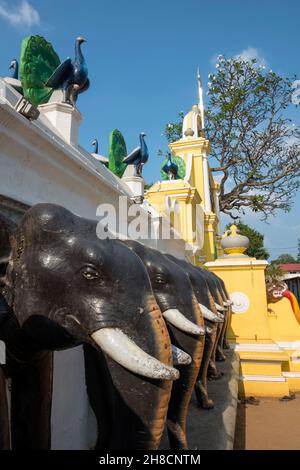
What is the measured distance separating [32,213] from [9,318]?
0.45m

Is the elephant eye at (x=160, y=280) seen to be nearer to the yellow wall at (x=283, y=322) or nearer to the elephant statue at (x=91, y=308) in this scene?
the elephant statue at (x=91, y=308)

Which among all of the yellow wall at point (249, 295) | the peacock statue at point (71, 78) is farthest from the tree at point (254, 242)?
the peacock statue at point (71, 78)

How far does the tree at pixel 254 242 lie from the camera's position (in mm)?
25933

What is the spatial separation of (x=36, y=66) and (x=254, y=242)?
25.4m

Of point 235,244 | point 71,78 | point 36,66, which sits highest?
point 36,66

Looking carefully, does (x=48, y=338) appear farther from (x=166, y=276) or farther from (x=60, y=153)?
(x=60, y=153)

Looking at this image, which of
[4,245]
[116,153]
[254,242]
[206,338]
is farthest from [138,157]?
[254,242]

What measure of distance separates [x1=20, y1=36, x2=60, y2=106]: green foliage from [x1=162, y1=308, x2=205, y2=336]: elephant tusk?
102 inches

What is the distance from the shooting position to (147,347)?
1.37 meters

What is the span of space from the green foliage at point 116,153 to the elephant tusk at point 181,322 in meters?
4.45

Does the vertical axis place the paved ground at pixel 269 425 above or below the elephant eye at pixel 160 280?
below

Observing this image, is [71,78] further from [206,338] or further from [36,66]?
[206,338]

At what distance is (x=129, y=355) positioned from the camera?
1274 millimetres

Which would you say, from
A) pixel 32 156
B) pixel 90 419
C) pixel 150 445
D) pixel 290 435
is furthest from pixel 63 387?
pixel 290 435
